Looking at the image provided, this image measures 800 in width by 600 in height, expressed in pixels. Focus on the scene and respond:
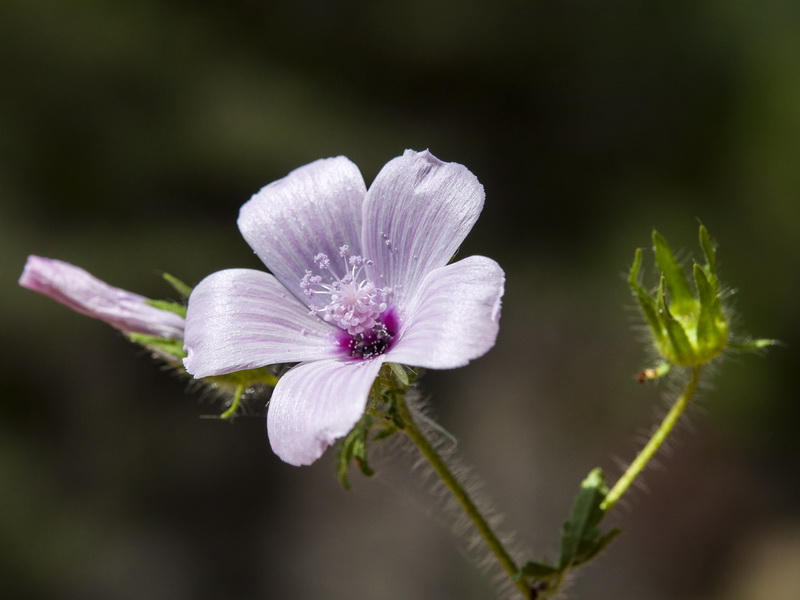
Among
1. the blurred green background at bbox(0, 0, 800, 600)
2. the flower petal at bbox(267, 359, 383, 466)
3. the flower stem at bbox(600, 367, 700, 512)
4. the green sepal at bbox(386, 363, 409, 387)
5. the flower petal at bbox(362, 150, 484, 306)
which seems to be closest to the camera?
the flower petal at bbox(267, 359, 383, 466)

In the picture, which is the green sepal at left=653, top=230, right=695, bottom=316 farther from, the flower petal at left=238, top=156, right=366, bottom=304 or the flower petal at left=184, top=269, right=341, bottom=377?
the flower petal at left=184, top=269, right=341, bottom=377

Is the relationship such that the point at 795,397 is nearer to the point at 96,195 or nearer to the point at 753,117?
→ the point at 753,117

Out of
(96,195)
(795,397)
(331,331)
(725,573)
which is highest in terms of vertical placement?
(96,195)

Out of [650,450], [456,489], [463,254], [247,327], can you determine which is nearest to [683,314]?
[650,450]

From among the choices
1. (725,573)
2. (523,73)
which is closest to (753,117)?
(523,73)

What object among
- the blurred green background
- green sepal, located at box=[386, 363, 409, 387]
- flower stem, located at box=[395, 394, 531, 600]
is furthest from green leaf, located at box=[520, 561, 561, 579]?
the blurred green background

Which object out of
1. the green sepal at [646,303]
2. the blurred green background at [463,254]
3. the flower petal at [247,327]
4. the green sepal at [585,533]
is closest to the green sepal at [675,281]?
the green sepal at [646,303]
